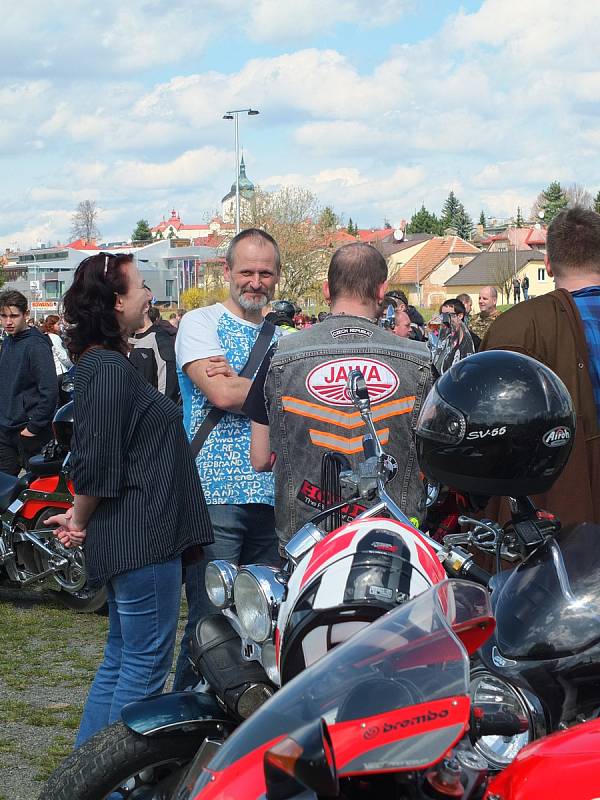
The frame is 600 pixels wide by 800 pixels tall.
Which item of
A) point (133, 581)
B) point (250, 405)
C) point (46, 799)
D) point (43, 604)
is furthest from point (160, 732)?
point (43, 604)

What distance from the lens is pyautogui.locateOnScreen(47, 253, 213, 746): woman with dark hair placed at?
10.7ft

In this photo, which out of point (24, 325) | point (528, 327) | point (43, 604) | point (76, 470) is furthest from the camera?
point (24, 325)

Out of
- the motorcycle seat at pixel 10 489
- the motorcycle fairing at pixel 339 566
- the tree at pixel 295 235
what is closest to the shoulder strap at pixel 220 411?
the motorcycle fairing at pixel 339 566

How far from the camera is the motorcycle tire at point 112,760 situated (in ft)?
8.39

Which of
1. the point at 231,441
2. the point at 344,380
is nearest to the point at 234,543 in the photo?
the point at 231,441

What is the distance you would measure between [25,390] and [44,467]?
1.42 metres

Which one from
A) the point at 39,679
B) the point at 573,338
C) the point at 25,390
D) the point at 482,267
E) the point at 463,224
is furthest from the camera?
the point at 463,224

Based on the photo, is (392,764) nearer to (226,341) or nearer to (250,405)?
(250,405)

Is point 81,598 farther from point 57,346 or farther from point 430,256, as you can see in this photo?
point 430,256

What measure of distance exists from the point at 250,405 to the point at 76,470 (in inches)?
24.5

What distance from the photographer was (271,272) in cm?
418

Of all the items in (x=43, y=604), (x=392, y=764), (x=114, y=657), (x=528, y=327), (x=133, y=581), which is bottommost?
(x=43, y=604)

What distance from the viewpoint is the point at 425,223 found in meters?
139

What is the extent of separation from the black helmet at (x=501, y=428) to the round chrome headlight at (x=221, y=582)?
23.1 inches
